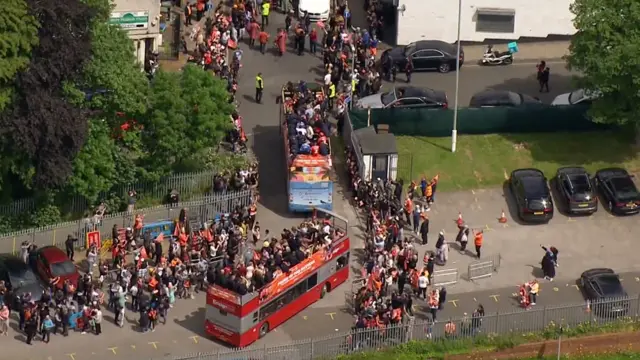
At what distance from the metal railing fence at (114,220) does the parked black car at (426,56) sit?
1372 cm

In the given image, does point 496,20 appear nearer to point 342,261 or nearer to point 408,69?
point 408,69

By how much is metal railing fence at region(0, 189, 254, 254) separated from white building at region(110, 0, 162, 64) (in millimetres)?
9025

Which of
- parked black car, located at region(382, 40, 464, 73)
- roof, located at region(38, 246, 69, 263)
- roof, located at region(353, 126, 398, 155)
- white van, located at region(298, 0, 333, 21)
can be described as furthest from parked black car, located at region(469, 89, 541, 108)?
roof, located at region(38, 246, 69, 263)

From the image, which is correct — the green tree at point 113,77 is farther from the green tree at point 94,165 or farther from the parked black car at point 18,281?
the parked black car at point 18,281

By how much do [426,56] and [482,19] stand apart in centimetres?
437

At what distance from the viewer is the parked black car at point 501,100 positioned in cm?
8019

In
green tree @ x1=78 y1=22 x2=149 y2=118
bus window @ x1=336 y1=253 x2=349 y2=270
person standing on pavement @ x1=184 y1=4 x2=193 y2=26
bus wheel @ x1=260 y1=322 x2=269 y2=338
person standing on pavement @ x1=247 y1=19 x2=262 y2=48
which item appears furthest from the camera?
person standing on pavement @ x1=184 y1=4 x2=193 y2=26

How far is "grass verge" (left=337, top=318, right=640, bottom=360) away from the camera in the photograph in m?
64.3

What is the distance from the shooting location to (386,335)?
212 feet

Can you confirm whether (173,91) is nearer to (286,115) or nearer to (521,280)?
(286,115)

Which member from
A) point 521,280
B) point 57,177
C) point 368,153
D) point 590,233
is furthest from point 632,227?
point 57,177

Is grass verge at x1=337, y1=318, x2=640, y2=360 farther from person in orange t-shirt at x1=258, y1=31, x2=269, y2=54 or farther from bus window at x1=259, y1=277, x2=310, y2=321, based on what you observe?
person in orange t-shirt at x1=258, y1=31, x2=269, y2=54

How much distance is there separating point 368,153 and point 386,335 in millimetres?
11932

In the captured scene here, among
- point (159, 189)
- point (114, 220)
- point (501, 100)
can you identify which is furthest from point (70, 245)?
point (501, 100)
